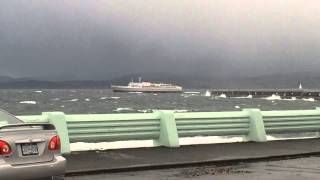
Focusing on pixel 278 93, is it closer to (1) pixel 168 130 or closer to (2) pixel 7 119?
(1) pixel 168 130

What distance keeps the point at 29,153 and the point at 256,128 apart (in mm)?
9279

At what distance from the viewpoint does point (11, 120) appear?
8438 mm

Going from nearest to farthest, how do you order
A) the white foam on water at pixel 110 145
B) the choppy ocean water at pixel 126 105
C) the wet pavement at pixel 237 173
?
the wet pavement at pixel 237 173 < the white foam on water at pixel 110 145 < the choppy ocean water at pixel 126 105

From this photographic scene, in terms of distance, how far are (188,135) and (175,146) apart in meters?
0.64

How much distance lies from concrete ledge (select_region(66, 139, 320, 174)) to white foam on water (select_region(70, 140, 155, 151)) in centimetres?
53

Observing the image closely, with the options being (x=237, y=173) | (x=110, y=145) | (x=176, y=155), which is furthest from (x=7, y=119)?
(x=110, y=145)

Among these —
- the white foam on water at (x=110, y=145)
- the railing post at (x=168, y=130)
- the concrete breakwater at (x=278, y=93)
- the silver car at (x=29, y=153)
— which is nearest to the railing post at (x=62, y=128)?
the white foam on water at (x=110, y=145)

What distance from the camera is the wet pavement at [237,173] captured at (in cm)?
1033

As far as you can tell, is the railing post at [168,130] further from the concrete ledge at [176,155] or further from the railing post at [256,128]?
the railing post at [256,128]

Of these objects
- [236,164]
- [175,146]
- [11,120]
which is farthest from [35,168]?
[175,146]

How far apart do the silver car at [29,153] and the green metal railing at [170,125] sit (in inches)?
191

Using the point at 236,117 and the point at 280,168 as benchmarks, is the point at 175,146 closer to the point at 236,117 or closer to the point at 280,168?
the point at 236,117

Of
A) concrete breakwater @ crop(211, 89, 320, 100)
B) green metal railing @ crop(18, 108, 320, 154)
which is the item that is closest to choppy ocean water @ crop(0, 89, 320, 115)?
concrete breakwater @ crop(211, 89, 320, 100)

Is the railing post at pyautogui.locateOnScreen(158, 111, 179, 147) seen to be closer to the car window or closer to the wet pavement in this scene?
the wet pavement
